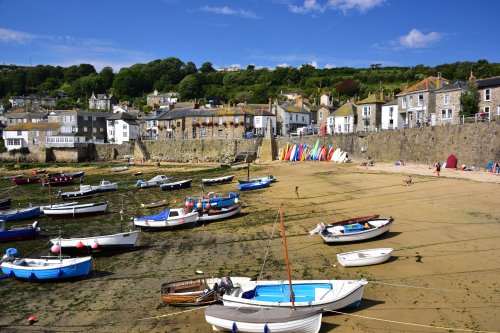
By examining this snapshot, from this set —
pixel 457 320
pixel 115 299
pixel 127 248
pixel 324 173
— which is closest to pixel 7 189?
pixel 127 248

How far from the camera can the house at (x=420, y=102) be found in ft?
141

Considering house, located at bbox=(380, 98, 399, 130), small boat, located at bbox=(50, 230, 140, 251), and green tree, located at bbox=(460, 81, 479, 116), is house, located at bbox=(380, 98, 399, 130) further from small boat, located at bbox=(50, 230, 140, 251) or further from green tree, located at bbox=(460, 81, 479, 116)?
small boat, located at bbox=(50, 230, 140, 251)

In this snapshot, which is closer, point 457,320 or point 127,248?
point 457,320

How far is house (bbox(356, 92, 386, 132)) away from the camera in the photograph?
175 ft

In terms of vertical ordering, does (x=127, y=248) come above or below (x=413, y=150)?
below

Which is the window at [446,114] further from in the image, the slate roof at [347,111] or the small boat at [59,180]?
the small boat at [59,180]

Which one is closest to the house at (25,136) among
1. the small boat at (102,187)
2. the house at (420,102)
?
the small boat at (102,187)

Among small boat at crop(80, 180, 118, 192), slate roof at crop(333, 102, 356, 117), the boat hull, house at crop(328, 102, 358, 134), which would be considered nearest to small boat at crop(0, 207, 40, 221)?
small boat at crop(80, 180, 118, 192)

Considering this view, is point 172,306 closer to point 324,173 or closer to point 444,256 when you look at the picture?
point 444,256

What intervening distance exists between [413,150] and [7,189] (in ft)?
129

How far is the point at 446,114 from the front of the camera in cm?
4016

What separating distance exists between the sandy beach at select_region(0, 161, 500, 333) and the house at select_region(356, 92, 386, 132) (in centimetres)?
2701

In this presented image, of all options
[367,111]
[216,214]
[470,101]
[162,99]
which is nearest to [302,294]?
[216,214]

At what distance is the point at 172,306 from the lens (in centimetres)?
1298
